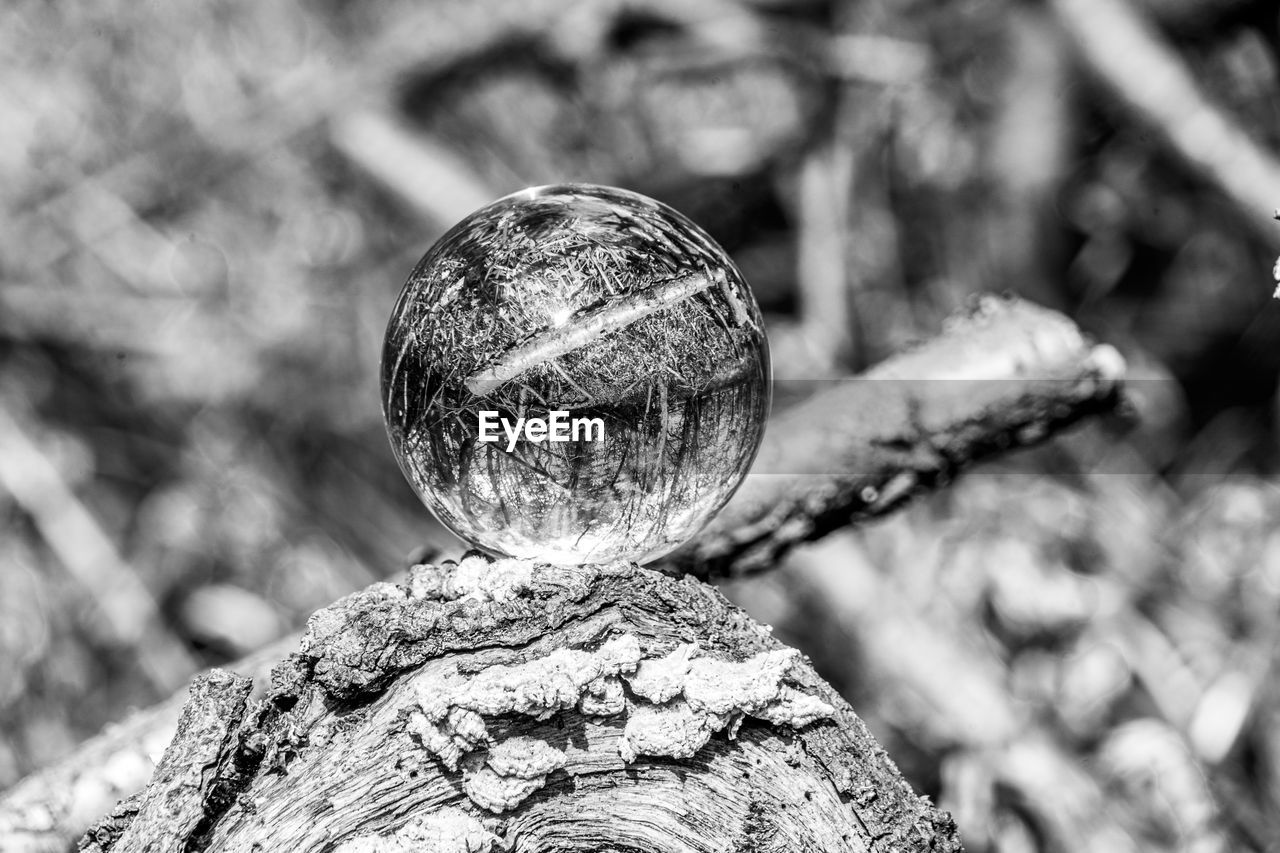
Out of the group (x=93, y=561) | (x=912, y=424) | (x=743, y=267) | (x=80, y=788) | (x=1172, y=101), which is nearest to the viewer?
(x=80, y=788)

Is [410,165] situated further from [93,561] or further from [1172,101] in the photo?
[1172,101]

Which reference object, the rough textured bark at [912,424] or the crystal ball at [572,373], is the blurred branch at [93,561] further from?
the crystal ball at [572,373]

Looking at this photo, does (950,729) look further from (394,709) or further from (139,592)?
(139,592)

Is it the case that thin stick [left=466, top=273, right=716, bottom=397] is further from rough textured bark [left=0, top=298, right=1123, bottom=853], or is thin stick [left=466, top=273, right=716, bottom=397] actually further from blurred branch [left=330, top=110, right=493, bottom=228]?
blurred branch [left=330, top=110, right=493, bottom=228]

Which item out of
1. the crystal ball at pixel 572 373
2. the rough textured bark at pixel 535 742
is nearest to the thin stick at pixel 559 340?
the crystal ball at pixel 572 373

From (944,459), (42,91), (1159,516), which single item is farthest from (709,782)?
(42,91)

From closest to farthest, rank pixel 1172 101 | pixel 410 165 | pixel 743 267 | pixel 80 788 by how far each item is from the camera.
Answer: pixel 80 788 → pixel 1172 101 → pixel 410 165 → pixel 743 267

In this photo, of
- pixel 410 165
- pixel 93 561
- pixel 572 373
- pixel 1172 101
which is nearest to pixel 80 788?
pixel 572 373

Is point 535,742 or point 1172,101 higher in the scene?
point 1172,101

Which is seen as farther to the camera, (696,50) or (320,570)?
(696,50)
